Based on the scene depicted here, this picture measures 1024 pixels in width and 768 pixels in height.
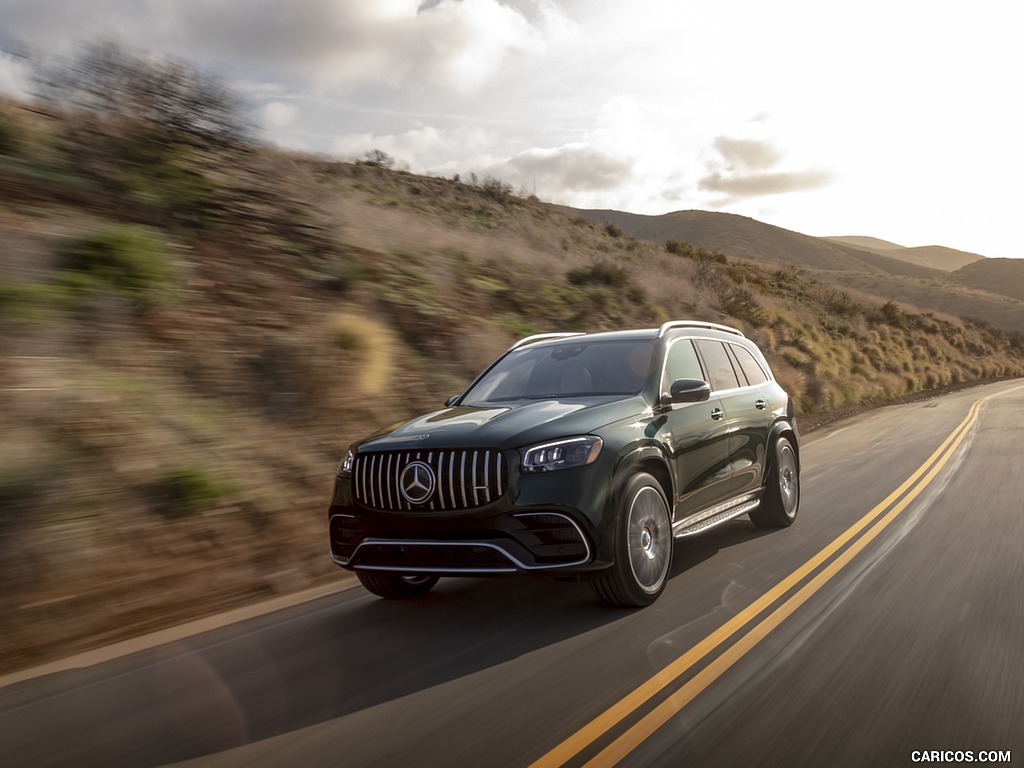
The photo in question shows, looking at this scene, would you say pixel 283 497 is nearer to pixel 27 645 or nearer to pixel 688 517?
pixel 27 645

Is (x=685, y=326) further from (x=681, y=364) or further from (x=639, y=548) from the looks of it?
(x=639, y=548)

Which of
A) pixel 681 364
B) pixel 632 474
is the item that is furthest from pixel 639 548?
pixel 681 364

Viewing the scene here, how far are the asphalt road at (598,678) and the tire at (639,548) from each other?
14 centimetres

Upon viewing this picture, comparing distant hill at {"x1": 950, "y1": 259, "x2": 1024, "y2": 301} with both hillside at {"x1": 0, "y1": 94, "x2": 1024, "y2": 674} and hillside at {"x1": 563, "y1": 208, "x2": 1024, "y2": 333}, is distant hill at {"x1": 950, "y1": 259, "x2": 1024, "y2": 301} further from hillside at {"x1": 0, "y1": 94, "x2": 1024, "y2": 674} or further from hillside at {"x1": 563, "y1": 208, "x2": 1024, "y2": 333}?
hillside at {"x1": 0, "y1": 94, "x2": 1024, "y2": 674}

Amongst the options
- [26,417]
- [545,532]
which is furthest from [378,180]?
[545,532]

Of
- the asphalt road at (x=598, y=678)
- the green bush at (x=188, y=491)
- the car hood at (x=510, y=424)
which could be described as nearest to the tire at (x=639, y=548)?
the asphalt road at (x=598, y=678)

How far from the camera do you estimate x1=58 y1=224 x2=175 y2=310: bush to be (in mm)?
8969

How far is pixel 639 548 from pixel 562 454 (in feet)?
2.88

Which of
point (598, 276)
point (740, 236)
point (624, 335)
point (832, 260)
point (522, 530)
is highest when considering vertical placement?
point (740, 236)

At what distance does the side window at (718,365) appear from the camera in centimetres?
744

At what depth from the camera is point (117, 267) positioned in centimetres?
936

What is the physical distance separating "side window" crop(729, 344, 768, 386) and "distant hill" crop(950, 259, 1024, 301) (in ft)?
433

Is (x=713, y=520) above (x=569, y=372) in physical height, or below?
below

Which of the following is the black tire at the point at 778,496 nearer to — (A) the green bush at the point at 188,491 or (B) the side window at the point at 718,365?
(B) the side window at the point at 718,365
